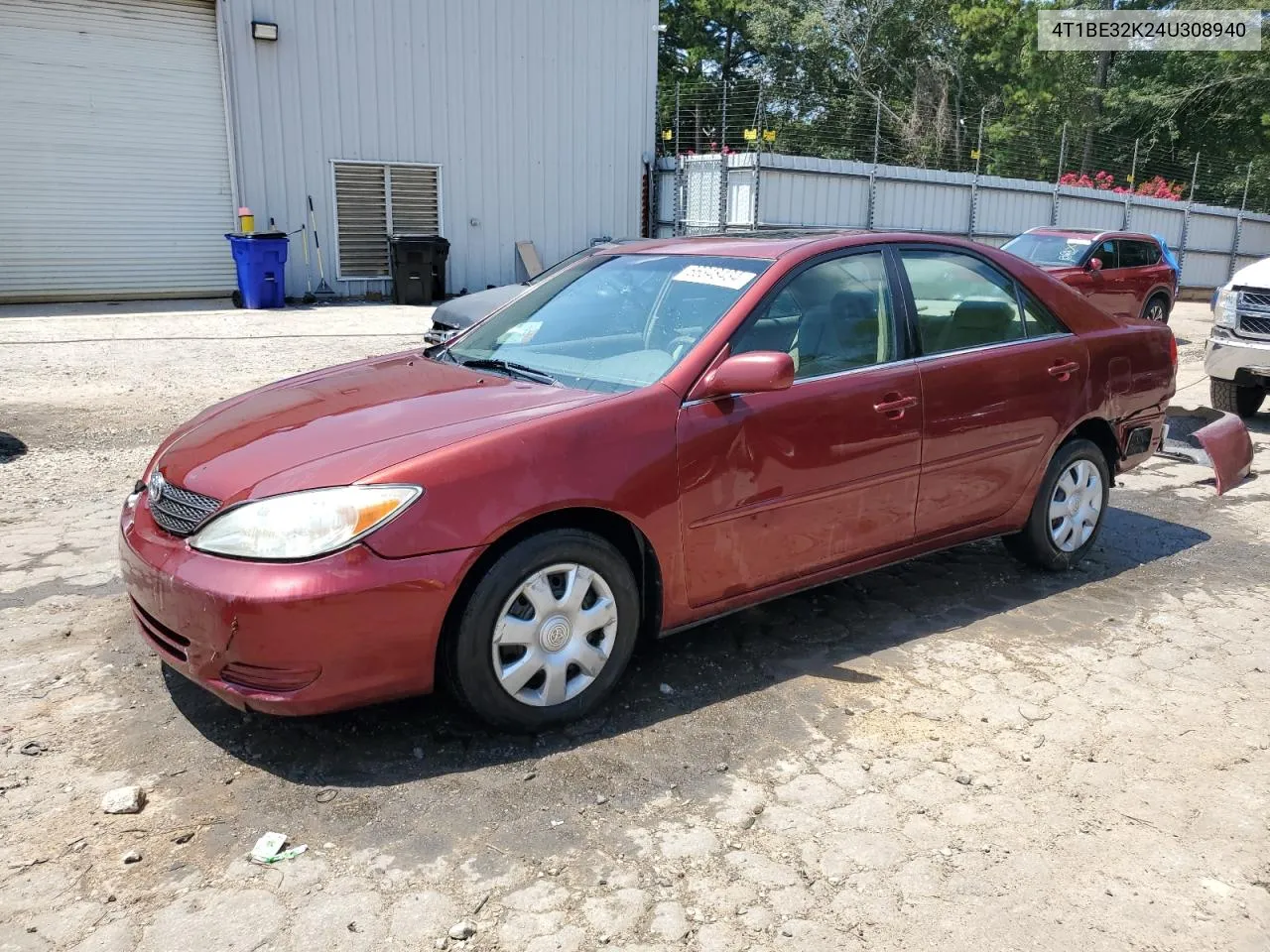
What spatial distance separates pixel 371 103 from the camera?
1644 cm

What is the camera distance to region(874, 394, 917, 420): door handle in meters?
4.04

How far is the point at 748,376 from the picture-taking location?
346 centimetres

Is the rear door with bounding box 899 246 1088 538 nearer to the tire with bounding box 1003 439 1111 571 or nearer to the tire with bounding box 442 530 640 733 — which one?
the tire with bounding box 1003 439 1111 571

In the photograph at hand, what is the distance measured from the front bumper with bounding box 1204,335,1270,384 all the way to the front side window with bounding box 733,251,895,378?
592 cm

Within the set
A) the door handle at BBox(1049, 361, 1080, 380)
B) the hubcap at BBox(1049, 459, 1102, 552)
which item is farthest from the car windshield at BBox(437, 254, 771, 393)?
the hubcap at BBox(1049, 459, 1102, 552)

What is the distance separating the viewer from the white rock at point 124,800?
289 centimetres

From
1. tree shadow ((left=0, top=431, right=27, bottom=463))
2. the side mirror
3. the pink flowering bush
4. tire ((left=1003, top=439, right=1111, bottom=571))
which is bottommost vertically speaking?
tree shadow ((left=0, top=431, right=27, bottom=463))

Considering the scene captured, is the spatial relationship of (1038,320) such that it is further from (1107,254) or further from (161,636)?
(1107,254)

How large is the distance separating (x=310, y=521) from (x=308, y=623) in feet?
0.96

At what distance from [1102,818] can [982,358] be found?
6.82 ft

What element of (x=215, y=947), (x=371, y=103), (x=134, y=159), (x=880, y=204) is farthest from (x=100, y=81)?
(x=215, y=947)

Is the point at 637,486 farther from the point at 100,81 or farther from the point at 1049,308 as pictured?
the point at 100,81

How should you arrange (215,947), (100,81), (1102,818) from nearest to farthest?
(215,947)
(1102,818)
(100,81)

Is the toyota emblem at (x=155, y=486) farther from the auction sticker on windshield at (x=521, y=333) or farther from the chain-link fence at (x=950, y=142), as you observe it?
the chain-link fence at (x=950, y=142)
